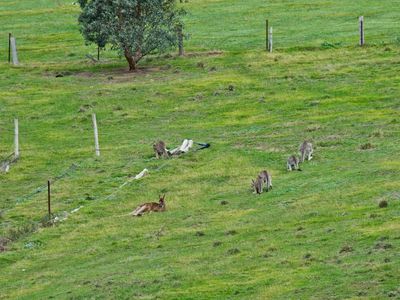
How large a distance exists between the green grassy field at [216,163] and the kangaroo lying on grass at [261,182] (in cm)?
45

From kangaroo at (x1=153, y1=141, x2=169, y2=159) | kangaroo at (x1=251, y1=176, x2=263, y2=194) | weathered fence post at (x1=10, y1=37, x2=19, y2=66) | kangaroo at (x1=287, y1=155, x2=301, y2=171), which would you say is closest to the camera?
kangaroo at (x1=251, y1=176, x2=263, y2=194)

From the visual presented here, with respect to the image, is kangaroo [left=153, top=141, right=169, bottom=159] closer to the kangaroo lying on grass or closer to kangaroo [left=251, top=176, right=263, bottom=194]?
the kangaroo lying on grass

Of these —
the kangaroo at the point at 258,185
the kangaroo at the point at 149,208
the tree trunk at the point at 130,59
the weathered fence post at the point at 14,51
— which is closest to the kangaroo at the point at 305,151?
the kangaroo at the point at 258,185

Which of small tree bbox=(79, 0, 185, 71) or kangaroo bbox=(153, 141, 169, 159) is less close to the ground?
small tree bbox=(79, 0, 185, 71)

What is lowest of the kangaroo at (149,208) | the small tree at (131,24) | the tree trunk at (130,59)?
the kangaroo at (149,208)

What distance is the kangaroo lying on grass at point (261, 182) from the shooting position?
43844 millimetres

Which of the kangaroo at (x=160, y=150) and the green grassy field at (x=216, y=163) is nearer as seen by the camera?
the green grassy field at (x=216, y=163)

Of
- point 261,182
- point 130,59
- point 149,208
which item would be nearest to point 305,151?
point 261,182

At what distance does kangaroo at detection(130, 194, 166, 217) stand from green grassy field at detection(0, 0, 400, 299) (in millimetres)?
352

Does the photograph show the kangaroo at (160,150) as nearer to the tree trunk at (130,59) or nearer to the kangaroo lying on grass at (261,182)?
the kangaroo lying on grass at (261,182)

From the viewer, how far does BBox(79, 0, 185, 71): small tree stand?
2817 inches

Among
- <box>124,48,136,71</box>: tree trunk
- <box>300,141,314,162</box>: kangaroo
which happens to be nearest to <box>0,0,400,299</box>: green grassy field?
<box>300,141,314,162</box>: kangaroo

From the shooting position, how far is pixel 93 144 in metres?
57.0

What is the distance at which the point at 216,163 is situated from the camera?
50156mm
